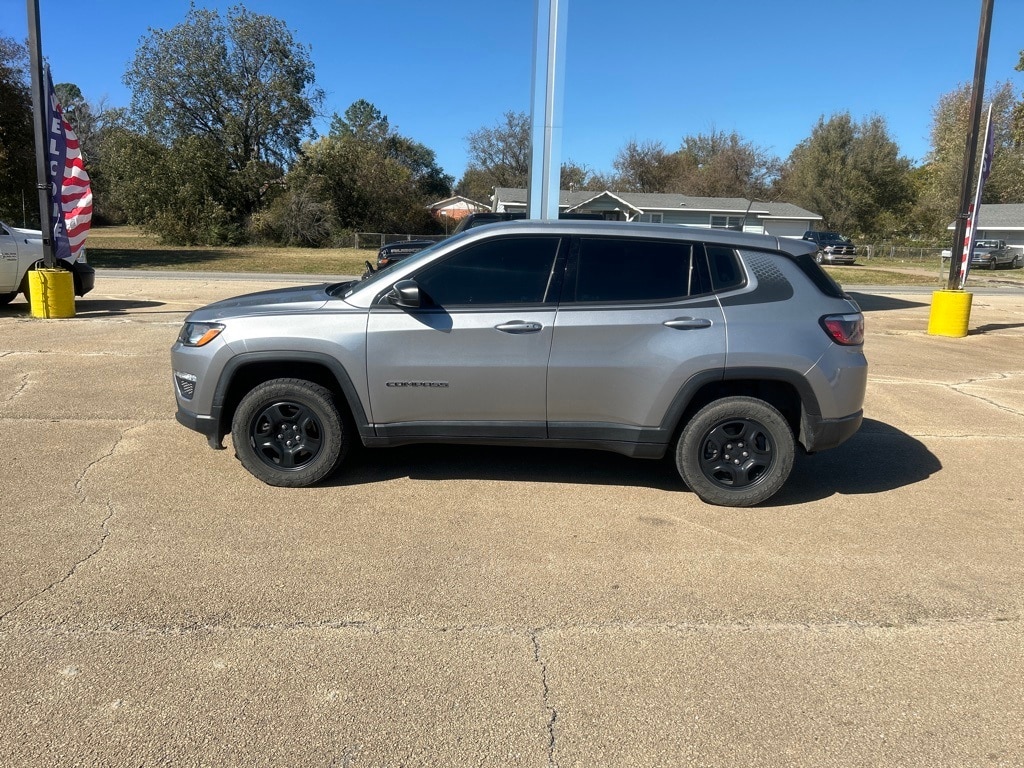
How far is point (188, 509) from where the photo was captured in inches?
186

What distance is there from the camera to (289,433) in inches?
199

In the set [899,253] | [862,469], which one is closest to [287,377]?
Answer: [862,469]

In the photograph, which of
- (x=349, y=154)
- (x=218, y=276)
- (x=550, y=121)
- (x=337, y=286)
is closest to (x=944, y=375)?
(x=550, y=121)

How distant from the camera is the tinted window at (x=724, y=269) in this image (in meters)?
4.92

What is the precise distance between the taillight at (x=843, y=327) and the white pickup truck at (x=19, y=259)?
1198 cm

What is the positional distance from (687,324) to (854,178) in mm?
63124

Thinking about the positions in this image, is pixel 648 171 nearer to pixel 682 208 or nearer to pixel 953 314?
pixel 682 208


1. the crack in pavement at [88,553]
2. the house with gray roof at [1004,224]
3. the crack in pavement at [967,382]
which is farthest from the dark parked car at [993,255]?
the crack in pavement at [88,553]

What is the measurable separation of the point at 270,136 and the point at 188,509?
47770mm

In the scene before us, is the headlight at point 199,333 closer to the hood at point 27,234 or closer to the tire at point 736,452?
the tire at point 736,452

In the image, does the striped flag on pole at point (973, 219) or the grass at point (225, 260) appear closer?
the striped flag on pole at point (973, 219)

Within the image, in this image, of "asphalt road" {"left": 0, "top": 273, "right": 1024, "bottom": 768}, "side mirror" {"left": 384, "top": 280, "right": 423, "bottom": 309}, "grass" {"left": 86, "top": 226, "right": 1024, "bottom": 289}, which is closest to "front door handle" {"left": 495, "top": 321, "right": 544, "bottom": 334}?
"side mirror" {"left": 384, "top": 280, "right": 423, "bottom": 309}

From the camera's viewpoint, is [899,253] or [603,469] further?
[899,253]

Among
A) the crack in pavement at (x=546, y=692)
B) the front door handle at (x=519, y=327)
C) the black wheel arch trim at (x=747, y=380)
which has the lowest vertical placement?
the crack in pavement at (x=546, y=692)
